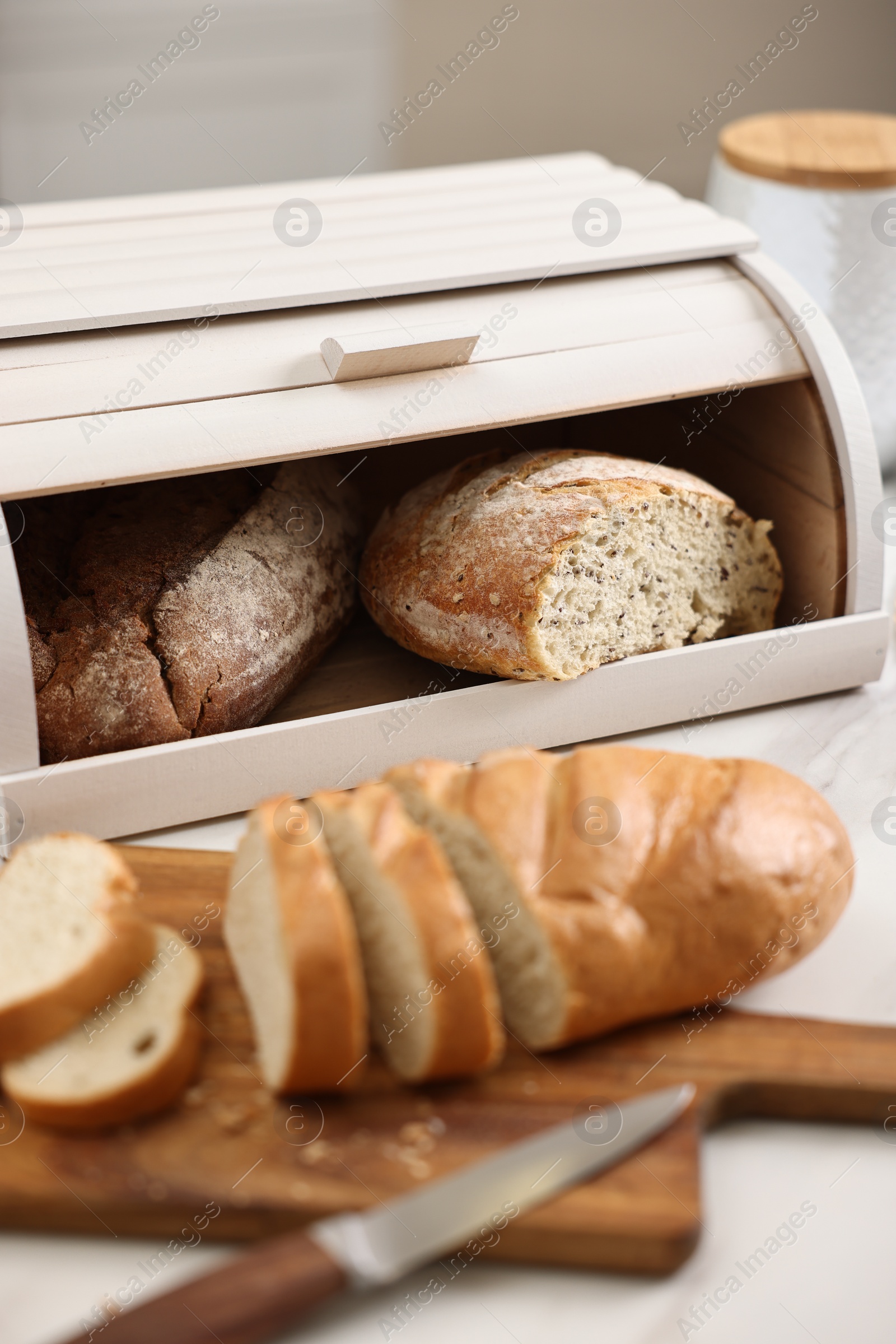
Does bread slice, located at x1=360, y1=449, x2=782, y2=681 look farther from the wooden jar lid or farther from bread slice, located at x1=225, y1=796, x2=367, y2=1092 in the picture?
the wooden jar lid

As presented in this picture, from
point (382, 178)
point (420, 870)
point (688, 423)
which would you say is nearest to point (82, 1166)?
point (420, 870)

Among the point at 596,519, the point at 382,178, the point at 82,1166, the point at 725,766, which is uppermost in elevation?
the point at 382,178

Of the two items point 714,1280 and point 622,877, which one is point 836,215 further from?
point 714,1280

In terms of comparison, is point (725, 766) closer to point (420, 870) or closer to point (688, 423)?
point (420, 870)

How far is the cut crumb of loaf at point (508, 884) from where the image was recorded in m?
0.84

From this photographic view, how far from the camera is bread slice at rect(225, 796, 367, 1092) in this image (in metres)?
0.77

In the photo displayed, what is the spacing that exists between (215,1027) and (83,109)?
2096mm

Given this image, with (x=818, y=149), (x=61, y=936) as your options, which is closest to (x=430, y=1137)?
(x=61, y=936)

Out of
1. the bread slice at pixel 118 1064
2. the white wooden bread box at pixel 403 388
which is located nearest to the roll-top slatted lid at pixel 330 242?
the white wooden bread box at pixel 403 388

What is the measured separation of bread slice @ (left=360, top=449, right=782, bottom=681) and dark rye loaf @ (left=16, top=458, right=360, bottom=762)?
0.39ft

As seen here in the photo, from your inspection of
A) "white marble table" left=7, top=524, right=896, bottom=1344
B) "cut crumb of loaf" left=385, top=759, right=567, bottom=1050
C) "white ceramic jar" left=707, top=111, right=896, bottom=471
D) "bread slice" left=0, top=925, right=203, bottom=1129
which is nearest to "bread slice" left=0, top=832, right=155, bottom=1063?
"bread slice" left=0, top=925, right=203, bottom=1129

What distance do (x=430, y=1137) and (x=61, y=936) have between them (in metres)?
0.32

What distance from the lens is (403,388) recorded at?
3.85 ft

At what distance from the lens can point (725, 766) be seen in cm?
98
